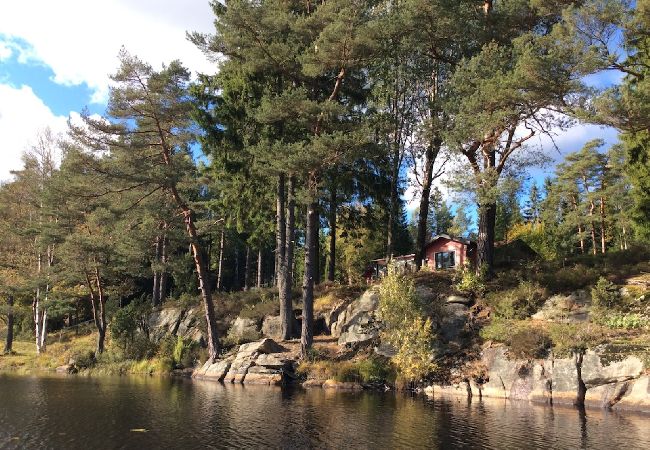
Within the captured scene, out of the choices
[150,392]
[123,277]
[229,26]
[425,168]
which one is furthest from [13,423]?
[123,277]

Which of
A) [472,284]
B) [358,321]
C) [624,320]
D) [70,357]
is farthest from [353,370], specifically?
[70,357]

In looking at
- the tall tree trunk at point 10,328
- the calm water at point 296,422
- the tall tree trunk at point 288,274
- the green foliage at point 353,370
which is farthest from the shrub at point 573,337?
the tall tree trunk at point 10,328

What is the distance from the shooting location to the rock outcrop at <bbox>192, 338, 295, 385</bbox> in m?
23.5

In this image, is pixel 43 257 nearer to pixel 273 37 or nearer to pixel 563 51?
pixel 273 37

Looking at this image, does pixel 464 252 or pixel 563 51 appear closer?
pixel 563 51

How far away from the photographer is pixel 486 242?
972 inches

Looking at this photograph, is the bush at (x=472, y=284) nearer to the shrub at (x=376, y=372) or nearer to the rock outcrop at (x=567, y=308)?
the rock outcrop at (x=567, y=308)

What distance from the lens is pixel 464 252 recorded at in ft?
116

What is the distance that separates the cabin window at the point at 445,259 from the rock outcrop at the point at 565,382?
52.1 feet

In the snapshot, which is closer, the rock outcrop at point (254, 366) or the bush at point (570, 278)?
the bush at point (570, 278)

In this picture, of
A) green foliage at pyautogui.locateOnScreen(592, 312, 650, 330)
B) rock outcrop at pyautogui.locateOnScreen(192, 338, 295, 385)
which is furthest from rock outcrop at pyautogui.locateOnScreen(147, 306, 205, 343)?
green foliage at pyautogui.locateOnScreen(592, 312, 650, 330)

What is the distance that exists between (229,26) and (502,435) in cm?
2153

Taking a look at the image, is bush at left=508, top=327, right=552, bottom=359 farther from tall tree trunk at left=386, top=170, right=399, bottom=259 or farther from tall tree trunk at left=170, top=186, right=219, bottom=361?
tall tree trunk at left=170, top=186, right=219, bottom=361

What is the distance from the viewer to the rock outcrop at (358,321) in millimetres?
24844
